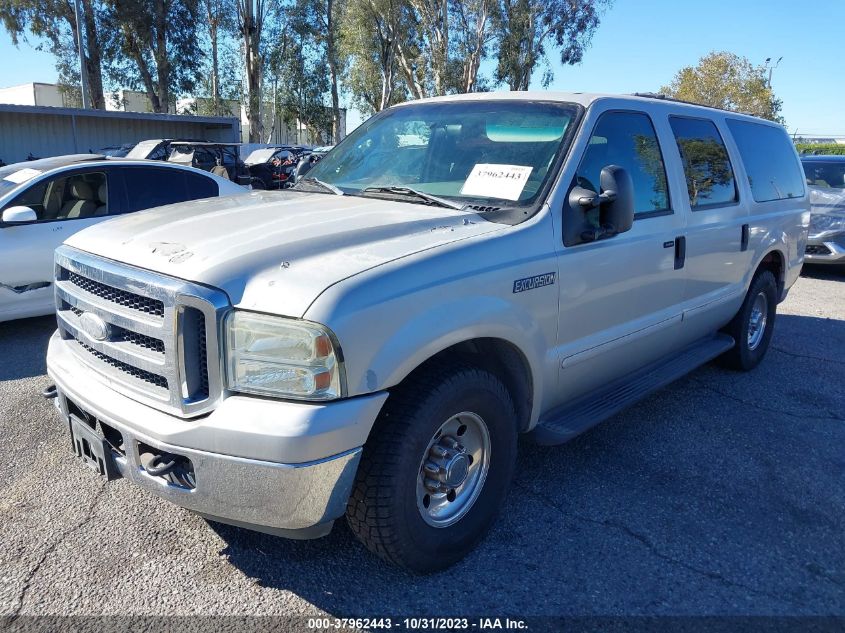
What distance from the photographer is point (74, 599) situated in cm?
257

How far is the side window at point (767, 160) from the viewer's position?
4980 millimetres

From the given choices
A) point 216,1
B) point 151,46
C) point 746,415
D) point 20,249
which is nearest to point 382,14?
point 216,1

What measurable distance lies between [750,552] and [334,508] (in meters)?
1.98

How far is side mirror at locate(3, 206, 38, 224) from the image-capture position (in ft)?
19.0

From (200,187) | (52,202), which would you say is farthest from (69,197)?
(200,187)

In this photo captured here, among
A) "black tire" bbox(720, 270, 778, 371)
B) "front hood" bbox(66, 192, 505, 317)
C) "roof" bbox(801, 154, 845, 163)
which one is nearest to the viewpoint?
"front hood" bbox(66, 192, 505, 317)

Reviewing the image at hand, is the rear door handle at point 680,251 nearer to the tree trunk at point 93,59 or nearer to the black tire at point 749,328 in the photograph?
the black tire at point 749,328

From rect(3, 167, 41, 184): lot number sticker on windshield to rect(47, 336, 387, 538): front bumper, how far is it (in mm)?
4938

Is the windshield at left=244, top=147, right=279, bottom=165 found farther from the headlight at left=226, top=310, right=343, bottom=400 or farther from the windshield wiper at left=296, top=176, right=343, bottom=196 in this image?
the headlight at left=226, top=310, right=343, bottom=400

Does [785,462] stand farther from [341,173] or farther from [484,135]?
[341,173]

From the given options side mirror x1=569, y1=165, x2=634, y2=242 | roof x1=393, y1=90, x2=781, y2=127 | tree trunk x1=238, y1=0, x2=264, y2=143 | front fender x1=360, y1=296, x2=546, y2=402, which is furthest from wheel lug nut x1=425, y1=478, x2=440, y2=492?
tree trunk x1=238, y1=0, x2=264, y2=143

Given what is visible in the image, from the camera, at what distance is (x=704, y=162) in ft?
14.4

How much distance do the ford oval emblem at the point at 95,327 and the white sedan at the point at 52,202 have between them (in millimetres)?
3864

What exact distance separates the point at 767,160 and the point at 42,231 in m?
6.35
